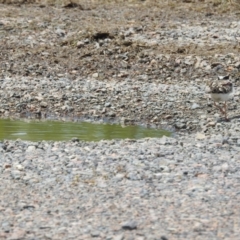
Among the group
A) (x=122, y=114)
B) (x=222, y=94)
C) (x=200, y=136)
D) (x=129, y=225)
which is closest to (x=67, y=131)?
(x=122, y=114)

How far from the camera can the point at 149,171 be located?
9.14 m

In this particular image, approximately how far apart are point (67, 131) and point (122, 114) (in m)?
1.29

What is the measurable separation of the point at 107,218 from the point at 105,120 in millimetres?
5831

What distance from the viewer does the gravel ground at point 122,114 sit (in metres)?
7.69

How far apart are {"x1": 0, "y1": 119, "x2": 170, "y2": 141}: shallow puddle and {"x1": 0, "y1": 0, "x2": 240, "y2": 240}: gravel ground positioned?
38 centimetres

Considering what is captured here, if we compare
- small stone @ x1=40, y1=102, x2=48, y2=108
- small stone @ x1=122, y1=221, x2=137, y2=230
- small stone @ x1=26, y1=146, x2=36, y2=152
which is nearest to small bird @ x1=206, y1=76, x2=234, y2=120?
small stone @ x1=40, y1=102, x2=48, y2=108

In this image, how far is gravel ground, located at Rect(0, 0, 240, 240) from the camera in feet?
25.2

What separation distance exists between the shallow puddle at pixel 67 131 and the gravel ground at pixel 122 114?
1.25 ft

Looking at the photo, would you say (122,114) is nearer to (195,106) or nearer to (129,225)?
(195,106)

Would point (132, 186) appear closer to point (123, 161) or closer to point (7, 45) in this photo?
point (123, 161)

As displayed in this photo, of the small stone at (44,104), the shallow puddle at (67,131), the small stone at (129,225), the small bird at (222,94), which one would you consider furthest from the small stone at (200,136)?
the small stone at (129,225)

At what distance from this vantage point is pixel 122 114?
1362 centimetres

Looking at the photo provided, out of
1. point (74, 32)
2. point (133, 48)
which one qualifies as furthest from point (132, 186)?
point (74, 32)

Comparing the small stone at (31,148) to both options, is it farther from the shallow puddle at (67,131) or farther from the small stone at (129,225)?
the small stone at (129,225)
